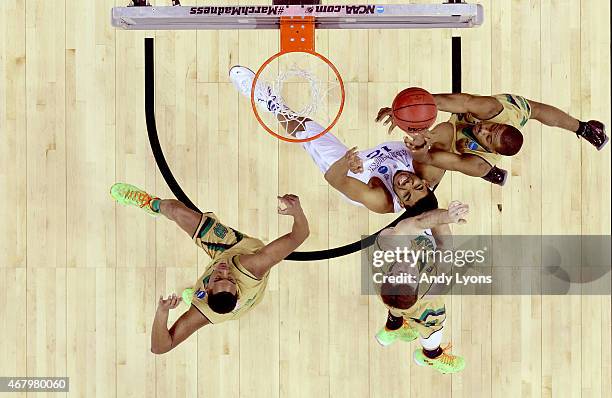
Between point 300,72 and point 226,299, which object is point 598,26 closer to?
point 300,72

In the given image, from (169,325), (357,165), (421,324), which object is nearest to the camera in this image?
(357,165)

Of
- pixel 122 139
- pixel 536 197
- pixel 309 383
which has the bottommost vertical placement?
pixel 309 383

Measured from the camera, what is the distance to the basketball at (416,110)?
149 inches

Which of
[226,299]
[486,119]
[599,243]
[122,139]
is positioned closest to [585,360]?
[599,243]

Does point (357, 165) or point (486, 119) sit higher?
point (486, 119)

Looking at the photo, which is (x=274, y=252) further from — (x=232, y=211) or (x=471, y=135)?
(x=471, y=135)

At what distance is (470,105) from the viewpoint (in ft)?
13.0

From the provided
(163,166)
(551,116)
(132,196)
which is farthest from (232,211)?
(551,116)

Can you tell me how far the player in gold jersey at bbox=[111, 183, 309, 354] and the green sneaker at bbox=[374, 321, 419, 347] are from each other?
0.85 meters

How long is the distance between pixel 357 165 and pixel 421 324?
1.09 meters

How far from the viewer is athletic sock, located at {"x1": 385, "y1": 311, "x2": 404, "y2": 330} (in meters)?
4.30

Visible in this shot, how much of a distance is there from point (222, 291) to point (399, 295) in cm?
102

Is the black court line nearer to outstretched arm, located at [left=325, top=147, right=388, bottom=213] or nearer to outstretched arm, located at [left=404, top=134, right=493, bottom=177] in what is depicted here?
outstretched arm, located at [left=325, top=147, right=388, bottom=213]

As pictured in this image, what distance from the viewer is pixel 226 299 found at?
3.85 metres
